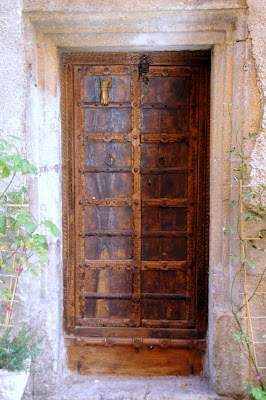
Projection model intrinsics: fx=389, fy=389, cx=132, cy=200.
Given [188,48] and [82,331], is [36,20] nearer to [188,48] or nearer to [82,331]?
[188,48]

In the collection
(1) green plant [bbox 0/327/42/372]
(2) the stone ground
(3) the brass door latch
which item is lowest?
(2) the stone ground

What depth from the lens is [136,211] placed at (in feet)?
9.05

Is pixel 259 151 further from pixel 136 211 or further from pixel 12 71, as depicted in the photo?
pixel 12 71

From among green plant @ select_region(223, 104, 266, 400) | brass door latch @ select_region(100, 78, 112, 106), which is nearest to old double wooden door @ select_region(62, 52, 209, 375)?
brass door latch @ select_region(100, 78, 112, 106)

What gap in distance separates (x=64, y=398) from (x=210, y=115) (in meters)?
2.12

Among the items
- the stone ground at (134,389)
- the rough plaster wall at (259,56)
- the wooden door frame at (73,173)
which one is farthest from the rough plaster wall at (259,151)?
the stone ground at (134,389)

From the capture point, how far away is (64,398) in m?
2.55

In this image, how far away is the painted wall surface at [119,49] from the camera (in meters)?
2.41

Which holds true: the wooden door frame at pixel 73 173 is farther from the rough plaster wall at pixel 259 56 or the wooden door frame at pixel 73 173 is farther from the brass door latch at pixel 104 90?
the rough plaster wall at pixel 259 56

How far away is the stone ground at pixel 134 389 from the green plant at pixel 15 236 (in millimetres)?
659

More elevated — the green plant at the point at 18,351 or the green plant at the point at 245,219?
the green plant at the point at 245,219

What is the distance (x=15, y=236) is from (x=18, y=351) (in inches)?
27.0

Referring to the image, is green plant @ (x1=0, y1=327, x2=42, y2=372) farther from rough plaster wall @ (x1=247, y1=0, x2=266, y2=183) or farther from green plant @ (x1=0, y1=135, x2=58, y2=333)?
rough plaster wall @ (x1=247, y1=0, x2=266, y2=183)

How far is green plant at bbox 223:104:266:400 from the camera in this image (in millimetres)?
2360
